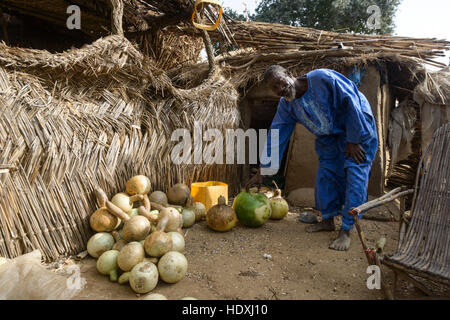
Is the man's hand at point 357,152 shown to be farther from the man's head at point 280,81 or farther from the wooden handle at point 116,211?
the wooden handle at point 116,211

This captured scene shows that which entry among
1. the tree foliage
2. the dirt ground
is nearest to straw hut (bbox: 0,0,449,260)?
the dirt ground

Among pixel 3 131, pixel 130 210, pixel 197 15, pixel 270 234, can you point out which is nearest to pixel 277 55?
pixel 197 15

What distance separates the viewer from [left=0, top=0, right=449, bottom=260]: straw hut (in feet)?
7.68

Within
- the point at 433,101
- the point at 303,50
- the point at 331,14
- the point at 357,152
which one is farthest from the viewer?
the point at 331,14

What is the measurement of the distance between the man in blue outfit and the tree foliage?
1107 cm

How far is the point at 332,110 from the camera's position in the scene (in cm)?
303

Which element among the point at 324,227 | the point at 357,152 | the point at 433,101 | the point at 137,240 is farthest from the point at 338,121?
the point at 137,240

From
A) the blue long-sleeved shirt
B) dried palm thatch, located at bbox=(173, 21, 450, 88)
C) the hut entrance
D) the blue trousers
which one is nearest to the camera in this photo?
the blue long-sleeved shirt

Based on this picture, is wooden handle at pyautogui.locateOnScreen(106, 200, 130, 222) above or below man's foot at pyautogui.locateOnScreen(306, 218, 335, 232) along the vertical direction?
above

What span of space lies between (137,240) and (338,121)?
2.13 meters

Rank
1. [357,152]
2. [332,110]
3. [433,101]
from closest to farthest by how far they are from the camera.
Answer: [357,152] → [332,110] → [433,101]

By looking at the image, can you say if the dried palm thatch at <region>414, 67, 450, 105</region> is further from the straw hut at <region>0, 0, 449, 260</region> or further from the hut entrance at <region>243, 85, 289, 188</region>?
the hut entrance at <region>243, 85, 289, 188</region>

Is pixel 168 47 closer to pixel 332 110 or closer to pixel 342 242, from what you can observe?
pixel 332 110
